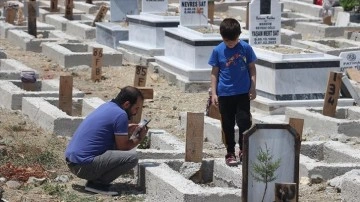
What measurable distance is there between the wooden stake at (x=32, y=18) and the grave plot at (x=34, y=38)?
119 mm

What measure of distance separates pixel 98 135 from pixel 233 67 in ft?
5.45

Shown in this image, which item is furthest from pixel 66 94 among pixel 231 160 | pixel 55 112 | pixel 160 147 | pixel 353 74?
pixel 353 74

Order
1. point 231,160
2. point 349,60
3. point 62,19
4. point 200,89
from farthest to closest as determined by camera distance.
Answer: point 62,19 → point 200,89 → point 349,60 → point 231,160

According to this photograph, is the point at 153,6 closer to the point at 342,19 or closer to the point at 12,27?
the point at 12,27

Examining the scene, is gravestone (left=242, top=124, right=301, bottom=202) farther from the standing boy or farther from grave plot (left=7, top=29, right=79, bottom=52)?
grave plot (left=7, top=29, right=79, bottom=52)

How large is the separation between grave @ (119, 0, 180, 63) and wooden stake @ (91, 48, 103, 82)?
1.85 metres

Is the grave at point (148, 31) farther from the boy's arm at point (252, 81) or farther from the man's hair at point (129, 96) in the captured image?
the man's hair at point (129, 96)

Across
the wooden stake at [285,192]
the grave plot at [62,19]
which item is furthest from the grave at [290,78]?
the grave plot at [62,19]

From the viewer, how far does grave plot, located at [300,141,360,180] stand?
11539 mm

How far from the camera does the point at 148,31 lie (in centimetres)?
2234

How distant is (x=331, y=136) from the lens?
46.2ft

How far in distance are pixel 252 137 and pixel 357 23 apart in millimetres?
18677

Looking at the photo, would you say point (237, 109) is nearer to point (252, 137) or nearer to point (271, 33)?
point (252, 137)

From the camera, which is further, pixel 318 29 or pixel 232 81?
pixel 318 29
